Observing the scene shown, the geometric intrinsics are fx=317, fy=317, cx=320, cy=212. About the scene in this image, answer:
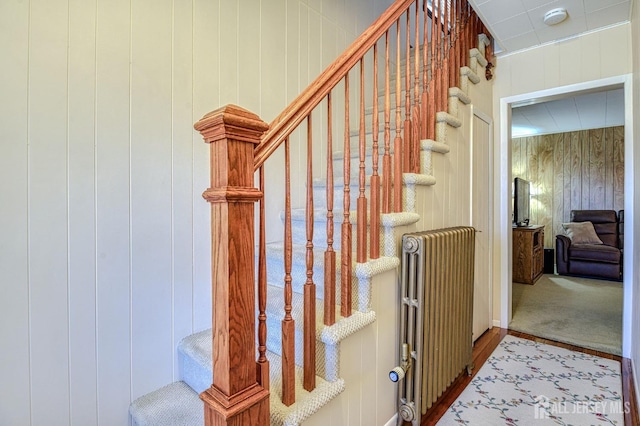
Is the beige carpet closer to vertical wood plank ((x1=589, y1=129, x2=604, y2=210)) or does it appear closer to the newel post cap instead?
vertical wood plank ((x1=589, y1=129, x2=604, y2=210))

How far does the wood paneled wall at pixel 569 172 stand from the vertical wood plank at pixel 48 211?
5.69m

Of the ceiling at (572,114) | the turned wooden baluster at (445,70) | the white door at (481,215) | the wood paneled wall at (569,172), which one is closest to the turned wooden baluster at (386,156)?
the turned wooden baluster at (445,70)

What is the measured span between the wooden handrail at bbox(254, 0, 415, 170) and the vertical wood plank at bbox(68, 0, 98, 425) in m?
0.86

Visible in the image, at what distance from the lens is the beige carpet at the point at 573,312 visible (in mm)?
2662

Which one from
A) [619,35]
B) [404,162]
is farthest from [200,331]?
[619,35]

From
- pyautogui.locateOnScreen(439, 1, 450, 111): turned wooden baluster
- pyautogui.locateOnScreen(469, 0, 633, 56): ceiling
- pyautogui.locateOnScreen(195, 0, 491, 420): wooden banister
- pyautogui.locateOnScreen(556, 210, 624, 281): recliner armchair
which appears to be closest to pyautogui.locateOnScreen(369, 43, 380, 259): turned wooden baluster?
pyautogui.locateOnScreen(195, 0, 491, 420): wooden banister

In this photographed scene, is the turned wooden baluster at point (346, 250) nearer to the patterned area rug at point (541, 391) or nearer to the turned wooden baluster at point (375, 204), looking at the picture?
the turned wooden baluster at point (375, 204)

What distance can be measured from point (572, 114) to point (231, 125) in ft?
18.9

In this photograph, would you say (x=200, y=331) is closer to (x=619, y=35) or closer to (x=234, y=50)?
(x=234, y=50)

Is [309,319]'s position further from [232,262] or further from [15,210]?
[15,210]

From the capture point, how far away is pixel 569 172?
578cm

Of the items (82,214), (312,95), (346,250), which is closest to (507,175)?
(346,250)

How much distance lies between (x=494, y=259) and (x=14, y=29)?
11.3 feet

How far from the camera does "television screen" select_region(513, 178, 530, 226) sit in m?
4.84
